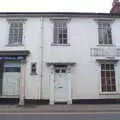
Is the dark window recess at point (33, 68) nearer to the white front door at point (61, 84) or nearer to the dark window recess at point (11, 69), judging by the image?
the dark window recess at point (11, 69)

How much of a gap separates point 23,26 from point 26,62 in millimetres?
2848

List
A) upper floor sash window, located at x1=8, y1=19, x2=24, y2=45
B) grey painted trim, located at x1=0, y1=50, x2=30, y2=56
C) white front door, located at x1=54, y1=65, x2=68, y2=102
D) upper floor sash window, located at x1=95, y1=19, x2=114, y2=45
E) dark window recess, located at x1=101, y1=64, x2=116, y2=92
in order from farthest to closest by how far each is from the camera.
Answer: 1. upper floor sash window, located at x1=95, y1=19, x2=114, y2=45
2. upper floor sash window, located at x1=8, y1=19, x2=24, y2=45
3. dark window recess, located at x1=101, y1=64, x2=116, y2=92
4. white front door, located at x1=54, y1=65, x2=68, y2=102
5. grey painted trim, located at x1=0, y1=50, x2=30, y2=56

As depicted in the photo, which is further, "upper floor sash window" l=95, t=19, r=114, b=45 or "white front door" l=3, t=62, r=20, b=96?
"upper floor sash window" l=95, t=19, r=114, b=45

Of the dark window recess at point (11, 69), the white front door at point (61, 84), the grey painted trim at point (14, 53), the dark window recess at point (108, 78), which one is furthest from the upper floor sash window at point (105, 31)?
the dark window recess at point (11, 69)

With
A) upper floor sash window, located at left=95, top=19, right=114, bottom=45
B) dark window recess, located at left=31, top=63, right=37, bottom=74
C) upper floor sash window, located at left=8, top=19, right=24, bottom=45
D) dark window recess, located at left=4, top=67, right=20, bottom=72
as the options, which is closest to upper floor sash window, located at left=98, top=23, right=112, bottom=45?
upper floor sash window, located at left=95, top=19, right=114, bottom=45

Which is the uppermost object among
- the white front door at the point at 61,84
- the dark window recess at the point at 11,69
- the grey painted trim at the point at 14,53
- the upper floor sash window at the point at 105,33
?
the upper floor sash window at the point at 105,33

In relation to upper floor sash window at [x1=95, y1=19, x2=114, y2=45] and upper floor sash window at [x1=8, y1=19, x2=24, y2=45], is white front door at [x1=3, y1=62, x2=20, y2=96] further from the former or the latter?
upper floor sash window at [x1=95, y1=19, x2=114, y2=45]

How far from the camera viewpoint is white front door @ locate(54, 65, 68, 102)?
18.9m

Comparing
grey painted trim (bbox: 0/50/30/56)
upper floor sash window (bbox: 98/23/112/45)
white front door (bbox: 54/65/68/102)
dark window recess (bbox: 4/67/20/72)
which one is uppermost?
upper floor sash window (bbox: 98/23/112/45)

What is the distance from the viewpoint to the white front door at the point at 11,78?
19125 mm

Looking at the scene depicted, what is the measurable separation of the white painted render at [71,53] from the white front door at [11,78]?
Answer: 2.51ft

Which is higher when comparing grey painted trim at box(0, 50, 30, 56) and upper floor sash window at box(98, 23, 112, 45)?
upper floor sash window at box(98, 23, 112, 45)

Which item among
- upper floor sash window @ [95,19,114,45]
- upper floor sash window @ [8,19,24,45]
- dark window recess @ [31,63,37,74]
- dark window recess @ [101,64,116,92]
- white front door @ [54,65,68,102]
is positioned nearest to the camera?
white front door @ [54,65,68,102]

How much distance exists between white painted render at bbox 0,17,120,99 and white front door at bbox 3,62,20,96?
77 centimetres
